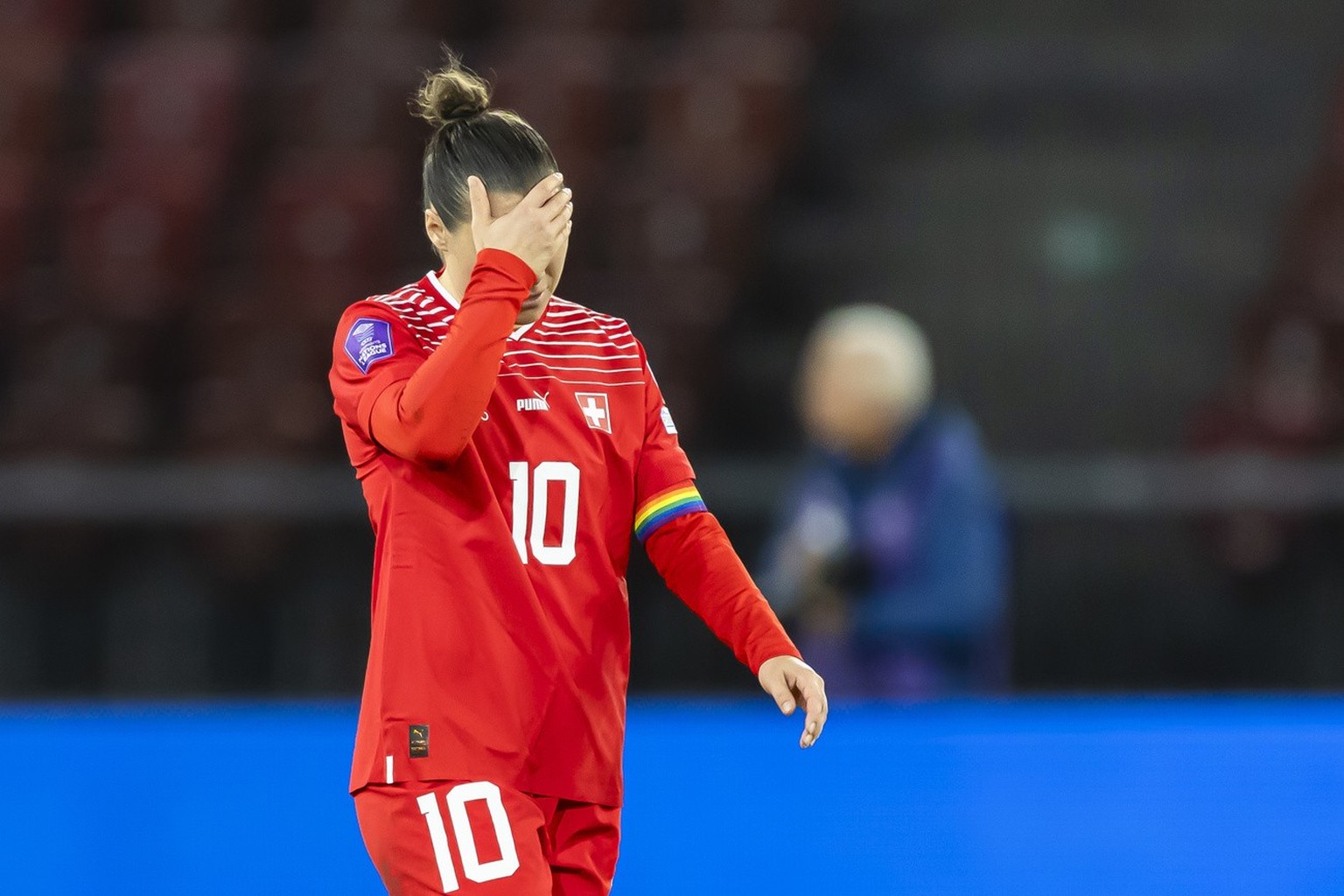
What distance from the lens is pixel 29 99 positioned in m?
5.80

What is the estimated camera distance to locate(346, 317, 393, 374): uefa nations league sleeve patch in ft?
5.50

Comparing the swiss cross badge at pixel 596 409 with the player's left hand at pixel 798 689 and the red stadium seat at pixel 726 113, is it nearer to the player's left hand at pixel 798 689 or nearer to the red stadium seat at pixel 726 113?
the player's left hand at pixel 798 689

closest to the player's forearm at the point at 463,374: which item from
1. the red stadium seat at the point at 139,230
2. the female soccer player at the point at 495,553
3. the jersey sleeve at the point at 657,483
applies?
the female soccer player at the point at 495,553

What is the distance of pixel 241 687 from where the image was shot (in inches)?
159

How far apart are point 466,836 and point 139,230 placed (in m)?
4.14

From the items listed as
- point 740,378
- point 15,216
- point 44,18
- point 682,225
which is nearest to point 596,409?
point 740,378

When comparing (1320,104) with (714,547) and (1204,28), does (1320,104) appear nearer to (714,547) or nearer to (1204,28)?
(1204,28)

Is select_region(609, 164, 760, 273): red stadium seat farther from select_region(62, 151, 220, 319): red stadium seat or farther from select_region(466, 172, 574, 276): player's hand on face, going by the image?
select_region(466, 172, 574, 276): player's hand on face

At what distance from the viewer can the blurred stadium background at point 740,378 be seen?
202 cm

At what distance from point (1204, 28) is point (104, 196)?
3.56 m

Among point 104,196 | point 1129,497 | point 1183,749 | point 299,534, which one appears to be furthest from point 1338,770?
point 104,196

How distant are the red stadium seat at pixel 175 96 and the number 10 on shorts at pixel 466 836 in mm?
4497

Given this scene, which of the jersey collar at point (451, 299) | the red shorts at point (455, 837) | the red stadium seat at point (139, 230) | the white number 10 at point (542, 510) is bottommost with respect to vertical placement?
the red shorts at point (455, 837)

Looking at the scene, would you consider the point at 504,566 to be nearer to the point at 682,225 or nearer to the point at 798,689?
the point at 798,689
